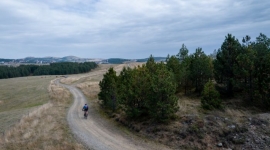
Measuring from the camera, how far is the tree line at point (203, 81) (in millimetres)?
23359

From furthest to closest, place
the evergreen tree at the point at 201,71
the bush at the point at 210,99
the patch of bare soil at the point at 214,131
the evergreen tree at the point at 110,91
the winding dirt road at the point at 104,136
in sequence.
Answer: the evergreen tree at the point at 201,71 → the evergreen tree at the point at 110,91 → the bush at the point at 210,99 → the winding dirt road at the point at 104,136 → the patch of bare soil at the point at 214,131

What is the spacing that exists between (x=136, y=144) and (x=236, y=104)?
52.0ft

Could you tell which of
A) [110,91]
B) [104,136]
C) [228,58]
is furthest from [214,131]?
[110,91]

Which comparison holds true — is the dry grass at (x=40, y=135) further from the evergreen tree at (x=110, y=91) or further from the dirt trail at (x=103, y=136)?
the evergreen tree at (x=110, y=91)

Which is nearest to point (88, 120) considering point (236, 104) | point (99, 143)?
point (99, 143)

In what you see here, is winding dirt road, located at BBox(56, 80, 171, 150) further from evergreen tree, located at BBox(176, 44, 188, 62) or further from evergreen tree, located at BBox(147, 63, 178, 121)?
evergreen tree, located at BBox(176, 44, 188, 62)

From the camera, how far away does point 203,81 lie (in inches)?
1473

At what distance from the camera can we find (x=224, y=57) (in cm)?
3144

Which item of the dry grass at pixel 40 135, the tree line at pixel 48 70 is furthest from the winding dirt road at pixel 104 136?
the tree line at pixel 48 70

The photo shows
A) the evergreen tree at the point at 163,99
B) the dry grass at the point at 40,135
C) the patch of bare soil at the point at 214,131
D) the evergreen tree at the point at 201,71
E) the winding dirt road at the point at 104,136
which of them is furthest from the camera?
the evergreen tree at the point at 201,71

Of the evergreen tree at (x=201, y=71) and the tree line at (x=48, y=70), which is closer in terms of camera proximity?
the evergreen tree at (x=201, y=71)

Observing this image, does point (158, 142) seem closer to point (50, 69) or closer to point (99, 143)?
point (99, 143)

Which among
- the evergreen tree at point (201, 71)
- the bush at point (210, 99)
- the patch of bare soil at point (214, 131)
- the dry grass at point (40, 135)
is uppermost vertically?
the evergreen tree at point (201, 71)

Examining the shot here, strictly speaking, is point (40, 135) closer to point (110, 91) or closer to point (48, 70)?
point (110, 91)
